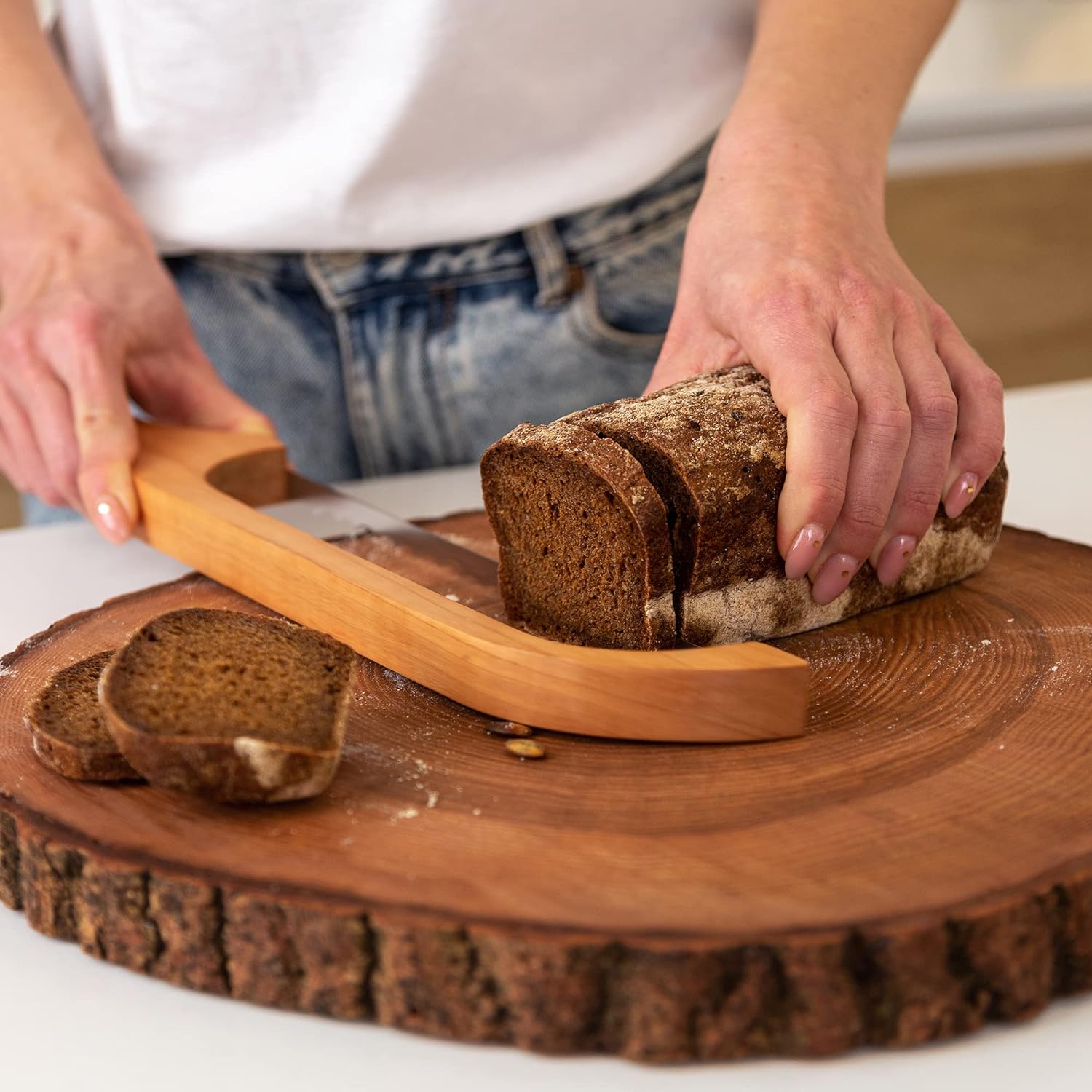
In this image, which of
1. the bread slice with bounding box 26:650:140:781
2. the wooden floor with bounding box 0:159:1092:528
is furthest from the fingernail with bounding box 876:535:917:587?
the wooden floor with bounding box 0:159:1092:528

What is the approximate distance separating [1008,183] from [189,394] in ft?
20.7

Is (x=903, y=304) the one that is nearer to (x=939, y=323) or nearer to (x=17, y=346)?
(x=939, y=323)

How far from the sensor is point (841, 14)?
2.08m

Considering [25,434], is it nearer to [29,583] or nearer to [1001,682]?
[29,583]

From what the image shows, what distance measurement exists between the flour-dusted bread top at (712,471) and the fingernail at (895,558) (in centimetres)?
16

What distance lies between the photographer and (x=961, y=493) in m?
1.78

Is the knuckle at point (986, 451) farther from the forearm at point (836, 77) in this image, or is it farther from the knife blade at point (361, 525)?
the knife blade at point (361, 525)

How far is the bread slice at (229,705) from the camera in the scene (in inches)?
49.1

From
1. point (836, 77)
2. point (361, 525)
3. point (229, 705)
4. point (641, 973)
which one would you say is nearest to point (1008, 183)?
point (836, 77)

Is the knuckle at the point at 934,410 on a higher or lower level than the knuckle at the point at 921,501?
higher

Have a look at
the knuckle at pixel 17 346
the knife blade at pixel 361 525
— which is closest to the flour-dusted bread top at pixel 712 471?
the knife blade at pixel 361 525

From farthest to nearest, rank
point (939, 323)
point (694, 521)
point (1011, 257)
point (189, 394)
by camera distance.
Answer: point (1011, 257) < point (189, 394) < point (939, 323) < point (694, 521)

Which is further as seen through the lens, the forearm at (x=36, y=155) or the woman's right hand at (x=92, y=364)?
the forearm at (x=36, y=155)

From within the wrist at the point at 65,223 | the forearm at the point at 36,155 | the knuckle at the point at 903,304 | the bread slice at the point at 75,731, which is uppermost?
the forearm at the point at 36,155
